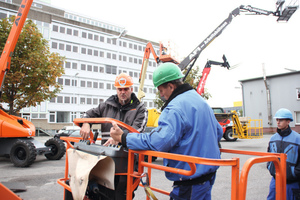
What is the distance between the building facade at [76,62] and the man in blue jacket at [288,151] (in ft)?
113

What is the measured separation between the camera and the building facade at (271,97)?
30781mm

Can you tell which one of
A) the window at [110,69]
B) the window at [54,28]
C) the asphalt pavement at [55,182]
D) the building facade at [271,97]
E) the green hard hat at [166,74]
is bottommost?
the asphalt pavement at [55,182]

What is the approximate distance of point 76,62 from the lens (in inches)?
1602

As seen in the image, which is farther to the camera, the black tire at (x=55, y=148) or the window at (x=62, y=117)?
the window at (x=62, y=117)

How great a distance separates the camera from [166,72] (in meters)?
2.08

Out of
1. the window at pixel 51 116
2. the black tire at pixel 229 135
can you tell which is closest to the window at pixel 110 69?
the window at pixel 51 116

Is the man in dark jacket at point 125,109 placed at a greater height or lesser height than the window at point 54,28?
lesser

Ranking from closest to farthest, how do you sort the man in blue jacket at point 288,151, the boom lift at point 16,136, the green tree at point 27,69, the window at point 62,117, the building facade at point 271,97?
the man in blue jacket at point 288,151 < the boom lift at point 16,136 < the green tree at point 27,69 < the building facade at point 271,97 < the window at point 62,117

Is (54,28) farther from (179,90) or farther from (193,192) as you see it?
(193,192)

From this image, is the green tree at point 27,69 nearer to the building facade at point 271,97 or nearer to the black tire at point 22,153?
the black tire at point 22,153

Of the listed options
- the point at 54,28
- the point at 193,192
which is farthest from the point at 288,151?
the point at 54,28

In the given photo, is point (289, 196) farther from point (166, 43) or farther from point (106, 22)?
point (106, 22)

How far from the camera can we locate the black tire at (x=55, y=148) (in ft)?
30.5

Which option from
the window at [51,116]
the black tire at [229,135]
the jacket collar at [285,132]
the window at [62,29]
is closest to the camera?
the jacket collar at [285,132]
